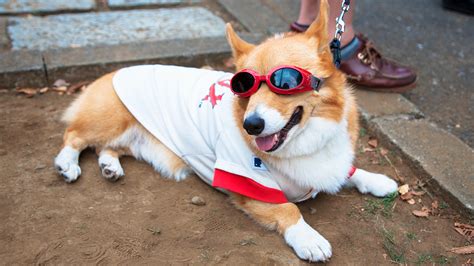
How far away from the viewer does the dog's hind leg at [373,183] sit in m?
2.47

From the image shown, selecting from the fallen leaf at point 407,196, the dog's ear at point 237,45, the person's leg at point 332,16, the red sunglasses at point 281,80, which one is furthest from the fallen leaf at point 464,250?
the person's leg at point 332,16

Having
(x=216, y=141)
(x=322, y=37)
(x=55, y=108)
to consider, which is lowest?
(x=55, y=108)

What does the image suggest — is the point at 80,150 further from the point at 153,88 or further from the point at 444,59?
the point at 444,59

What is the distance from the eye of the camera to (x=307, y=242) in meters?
2.04

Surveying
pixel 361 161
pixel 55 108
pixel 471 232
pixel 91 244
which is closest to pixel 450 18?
pixel 361 161

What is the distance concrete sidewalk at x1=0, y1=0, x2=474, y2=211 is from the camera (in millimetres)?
2834

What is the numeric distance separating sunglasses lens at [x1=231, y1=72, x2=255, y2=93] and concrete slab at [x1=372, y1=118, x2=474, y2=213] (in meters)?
1.25

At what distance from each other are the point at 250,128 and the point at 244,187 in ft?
1.35

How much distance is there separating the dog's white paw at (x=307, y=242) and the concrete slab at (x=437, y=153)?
84 cm

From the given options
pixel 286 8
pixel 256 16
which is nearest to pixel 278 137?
pixel 256 16

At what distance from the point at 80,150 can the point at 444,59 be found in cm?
309

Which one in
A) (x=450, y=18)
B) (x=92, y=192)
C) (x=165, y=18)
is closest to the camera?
(x=92, y=192)

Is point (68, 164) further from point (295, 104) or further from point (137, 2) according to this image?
point (137, 2)

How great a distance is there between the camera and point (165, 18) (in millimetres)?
4391
